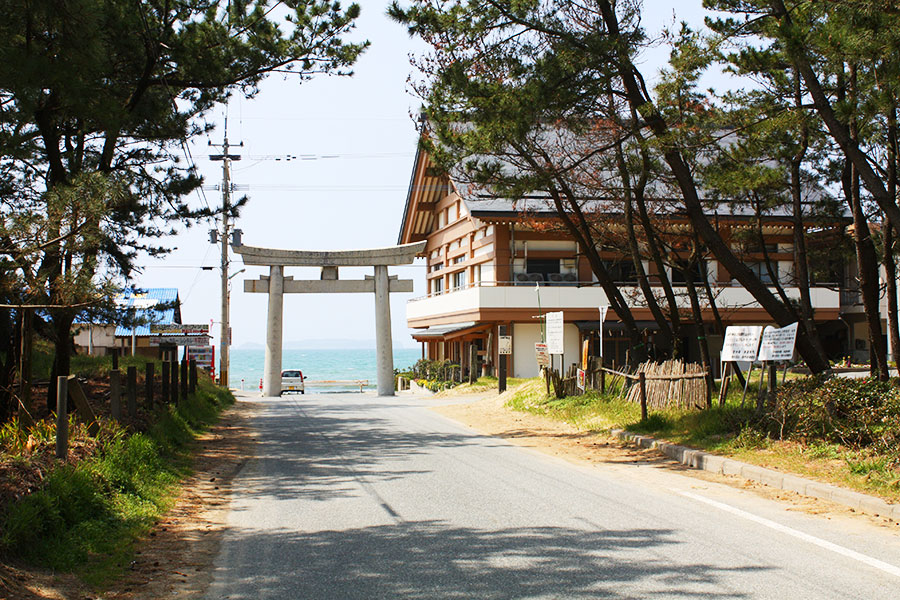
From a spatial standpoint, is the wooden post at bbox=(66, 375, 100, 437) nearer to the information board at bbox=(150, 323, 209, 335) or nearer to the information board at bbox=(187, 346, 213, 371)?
the information board at bbox=(150, 323, 209, 335)

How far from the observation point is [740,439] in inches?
447

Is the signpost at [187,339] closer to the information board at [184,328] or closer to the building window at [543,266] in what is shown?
the information board at [184,328]

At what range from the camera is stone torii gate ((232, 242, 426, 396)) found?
32531 millimetres

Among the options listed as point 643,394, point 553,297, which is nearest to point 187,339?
point 553,297

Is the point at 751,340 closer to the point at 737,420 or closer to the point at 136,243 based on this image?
the point at 737,420

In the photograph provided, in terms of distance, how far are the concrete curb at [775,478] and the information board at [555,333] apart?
7.90 m

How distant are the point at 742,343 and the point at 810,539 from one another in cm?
662

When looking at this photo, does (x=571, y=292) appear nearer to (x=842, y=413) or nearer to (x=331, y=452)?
→ (x=331, y=452)

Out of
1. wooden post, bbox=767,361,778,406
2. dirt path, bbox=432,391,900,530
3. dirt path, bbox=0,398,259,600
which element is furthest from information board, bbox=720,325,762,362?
dirt path, bbox=0,398,259,600

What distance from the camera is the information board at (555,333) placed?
2113 cm

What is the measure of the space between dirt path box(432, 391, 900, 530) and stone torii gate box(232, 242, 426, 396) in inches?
371

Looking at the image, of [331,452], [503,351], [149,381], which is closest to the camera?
[149,381]

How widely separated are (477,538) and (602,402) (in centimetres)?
1168

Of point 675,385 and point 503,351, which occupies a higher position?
point 503,351
